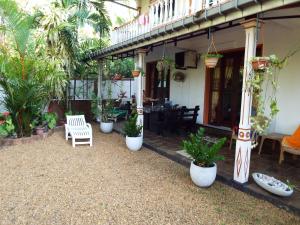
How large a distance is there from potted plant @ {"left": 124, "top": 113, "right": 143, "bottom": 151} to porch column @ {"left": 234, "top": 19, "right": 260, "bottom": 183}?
2814 millimetres

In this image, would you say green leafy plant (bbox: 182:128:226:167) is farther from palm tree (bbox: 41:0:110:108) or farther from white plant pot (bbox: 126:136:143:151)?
palm tree (bbox: 41:0:110:108)

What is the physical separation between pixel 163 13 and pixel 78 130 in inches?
160

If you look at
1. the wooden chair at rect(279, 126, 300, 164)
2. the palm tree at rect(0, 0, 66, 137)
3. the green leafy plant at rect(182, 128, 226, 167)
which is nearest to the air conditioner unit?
the palm tree at rect(0, 0, 66, 137)

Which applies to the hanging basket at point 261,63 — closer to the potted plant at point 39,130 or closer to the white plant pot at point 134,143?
the white plant pot at point 134,143

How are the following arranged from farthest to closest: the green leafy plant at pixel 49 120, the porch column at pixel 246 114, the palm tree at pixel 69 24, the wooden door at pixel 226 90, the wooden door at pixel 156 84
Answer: the wooden door at pixel 156 84 → the palm tree at pixel 69 24 → the green leafy plant at pixel 49 120 → the wooden door at pixel 226 90 → the porch column at pixel 246 114

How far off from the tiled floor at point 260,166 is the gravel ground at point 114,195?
14cm

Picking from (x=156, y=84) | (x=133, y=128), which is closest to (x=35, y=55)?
(x=133, y=128)

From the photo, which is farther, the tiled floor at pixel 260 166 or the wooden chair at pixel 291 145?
the wooden chair at pixel 291 145

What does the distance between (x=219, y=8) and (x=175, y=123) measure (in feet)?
14.2

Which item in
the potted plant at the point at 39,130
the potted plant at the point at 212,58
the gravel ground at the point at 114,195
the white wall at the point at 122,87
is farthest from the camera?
the white wall at the point at 122,87

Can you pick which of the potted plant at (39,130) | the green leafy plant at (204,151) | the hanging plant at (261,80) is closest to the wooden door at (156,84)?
the potted plant at (39,130)

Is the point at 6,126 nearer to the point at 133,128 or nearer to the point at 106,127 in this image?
the point at 106,127

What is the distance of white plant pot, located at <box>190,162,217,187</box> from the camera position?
4.05 m

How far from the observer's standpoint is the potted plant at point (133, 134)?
20.5 ft
